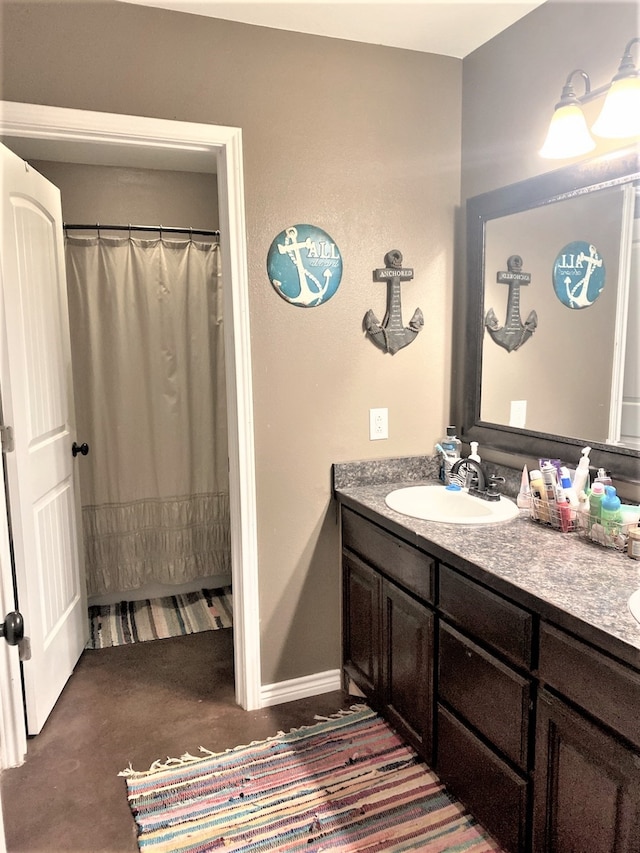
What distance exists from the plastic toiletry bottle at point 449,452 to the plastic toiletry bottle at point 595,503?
0.72 m

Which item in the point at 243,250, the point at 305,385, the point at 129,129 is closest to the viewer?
the point at 129,129

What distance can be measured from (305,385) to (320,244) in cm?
52

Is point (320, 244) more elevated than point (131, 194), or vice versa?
point (131, 194)

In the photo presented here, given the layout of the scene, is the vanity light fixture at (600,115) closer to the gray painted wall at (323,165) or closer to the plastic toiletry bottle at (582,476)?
the gray painted wall at (323,165)

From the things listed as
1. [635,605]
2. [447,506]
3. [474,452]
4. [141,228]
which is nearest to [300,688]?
[447,506]

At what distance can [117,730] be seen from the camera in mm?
2246

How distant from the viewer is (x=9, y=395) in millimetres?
2033

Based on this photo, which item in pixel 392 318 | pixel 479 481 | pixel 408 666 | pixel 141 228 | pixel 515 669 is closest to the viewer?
pixel 515 669

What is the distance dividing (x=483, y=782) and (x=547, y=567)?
2.02 feet

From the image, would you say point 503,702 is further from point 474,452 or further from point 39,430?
point 39,430

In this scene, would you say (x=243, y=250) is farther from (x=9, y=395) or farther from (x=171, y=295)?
(x=171, y=295)

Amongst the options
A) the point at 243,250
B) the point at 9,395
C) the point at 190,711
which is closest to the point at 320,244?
the point at 243,250

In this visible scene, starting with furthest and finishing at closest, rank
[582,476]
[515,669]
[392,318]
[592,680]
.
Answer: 1. [392,318]
2. [582,476]
3. [515,669]
4. [592,680]

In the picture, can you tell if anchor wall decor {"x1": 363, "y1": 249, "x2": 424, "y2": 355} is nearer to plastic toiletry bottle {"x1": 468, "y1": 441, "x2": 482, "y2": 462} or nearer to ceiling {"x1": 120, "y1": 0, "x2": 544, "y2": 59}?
plastic toiletry bottle {"x1": 468, "y1": 441, "x2": 482, "y2": 462}
